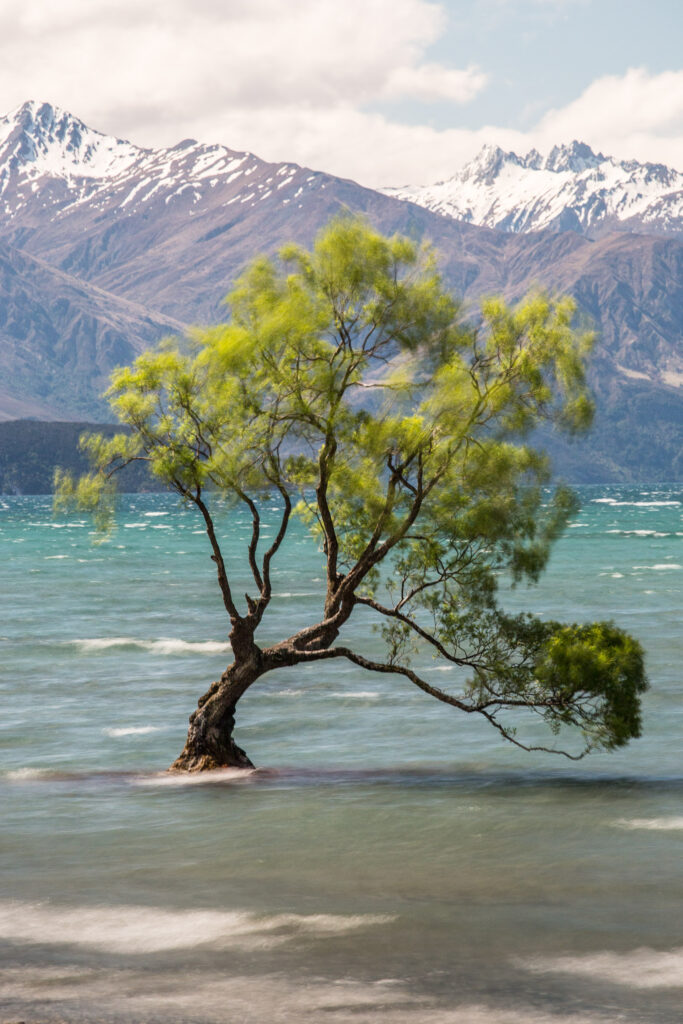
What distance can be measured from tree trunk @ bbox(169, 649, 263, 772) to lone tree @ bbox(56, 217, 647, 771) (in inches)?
3.4

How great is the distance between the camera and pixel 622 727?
26297 mm

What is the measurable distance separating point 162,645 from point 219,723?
3518cm

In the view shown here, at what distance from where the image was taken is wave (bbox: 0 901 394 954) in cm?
1859

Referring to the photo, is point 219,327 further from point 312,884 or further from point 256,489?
point 312,884

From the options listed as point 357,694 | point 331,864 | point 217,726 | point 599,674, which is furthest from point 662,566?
point 331,864

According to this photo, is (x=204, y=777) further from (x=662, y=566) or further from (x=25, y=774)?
(x=662, y=566)

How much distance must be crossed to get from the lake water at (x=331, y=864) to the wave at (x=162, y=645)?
359 inches

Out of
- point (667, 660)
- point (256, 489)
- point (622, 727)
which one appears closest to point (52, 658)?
point (667, 660)

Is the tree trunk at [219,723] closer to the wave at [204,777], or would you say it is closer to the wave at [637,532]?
the wave at [204,777]

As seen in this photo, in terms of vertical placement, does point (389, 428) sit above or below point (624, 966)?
above

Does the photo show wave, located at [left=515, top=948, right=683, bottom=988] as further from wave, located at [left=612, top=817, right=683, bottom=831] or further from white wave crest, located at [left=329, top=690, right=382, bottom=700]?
white wave crest, located at [left=329, top=690, right=382, bottom=700]

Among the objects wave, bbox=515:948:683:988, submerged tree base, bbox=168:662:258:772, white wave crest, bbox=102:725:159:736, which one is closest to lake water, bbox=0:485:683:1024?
wave, bbox=515:948:683:988

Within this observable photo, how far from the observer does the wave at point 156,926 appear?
61.0ft

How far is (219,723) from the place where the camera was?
94.5ft
